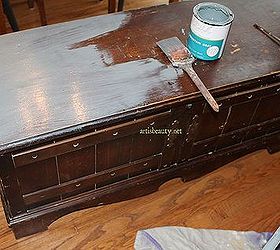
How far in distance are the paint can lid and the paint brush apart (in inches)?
4.2

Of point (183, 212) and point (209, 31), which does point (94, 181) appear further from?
point (209, 31)

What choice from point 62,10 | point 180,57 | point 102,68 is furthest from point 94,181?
point 62,10

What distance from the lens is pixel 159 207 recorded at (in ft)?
4.61

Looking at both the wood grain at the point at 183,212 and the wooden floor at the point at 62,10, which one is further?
the wooden floor at the point at 62,10

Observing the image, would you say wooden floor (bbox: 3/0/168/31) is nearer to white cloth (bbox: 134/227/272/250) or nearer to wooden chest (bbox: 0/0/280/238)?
wooden chest (bbox: 0/0/280/238)

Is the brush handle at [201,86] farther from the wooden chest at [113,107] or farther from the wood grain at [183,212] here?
the wood grain at [183,212]

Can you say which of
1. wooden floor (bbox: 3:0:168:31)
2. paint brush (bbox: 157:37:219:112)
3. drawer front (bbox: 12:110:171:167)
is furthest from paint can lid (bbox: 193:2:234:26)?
wooden floor (bbox: 3:0:168:31)

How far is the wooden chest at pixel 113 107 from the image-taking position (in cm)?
100

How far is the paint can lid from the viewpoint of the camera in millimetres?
1089

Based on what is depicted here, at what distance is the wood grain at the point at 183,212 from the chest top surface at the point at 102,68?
51 centimetres

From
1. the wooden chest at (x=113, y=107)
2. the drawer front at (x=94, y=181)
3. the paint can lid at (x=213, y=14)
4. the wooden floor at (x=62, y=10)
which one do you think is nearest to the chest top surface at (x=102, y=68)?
the wooden chest at (x=113, y=107)

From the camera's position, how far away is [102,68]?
1109 millimetres

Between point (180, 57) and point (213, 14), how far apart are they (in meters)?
0.16

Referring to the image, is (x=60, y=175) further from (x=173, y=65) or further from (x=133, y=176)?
(x=173, y=65)
